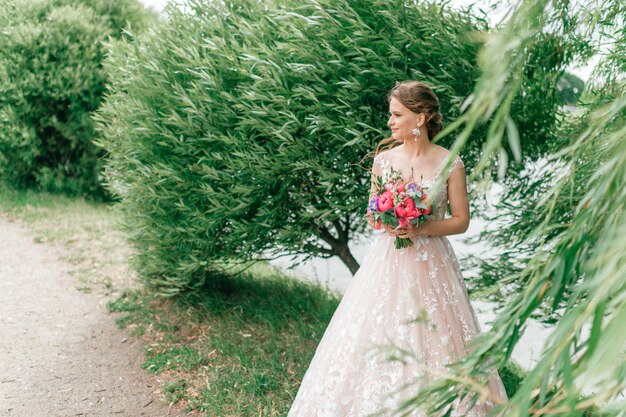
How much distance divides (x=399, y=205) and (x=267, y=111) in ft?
5.79

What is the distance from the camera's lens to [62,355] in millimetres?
5875

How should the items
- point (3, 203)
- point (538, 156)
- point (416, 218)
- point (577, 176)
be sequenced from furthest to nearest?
1. point (3, 203)
2. point (538, 156)
3. point (577, 176)
4. point (416, 218)

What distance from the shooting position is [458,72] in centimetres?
500

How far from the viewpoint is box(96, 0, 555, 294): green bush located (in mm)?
4871

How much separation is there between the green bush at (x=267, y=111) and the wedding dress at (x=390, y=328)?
112cm

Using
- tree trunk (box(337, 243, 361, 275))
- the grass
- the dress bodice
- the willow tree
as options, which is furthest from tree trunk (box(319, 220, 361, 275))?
the willow tree

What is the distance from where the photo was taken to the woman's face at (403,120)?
391 cm

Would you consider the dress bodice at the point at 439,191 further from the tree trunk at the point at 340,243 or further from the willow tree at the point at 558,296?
the tree trunk at the point at 340,243

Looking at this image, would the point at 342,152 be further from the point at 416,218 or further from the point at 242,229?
the point at 416,218

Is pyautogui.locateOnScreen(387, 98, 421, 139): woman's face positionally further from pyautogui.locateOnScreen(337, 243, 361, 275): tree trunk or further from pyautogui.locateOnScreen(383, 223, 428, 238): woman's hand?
pyautogui.locateOnScreen(337, 243, 361, 275): tree trunk

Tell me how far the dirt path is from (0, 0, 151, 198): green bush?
185 inches

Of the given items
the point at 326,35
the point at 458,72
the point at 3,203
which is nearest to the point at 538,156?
the point at 458,72

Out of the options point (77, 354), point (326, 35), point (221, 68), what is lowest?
point (77, 354)

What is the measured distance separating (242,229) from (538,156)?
2.91 metres
